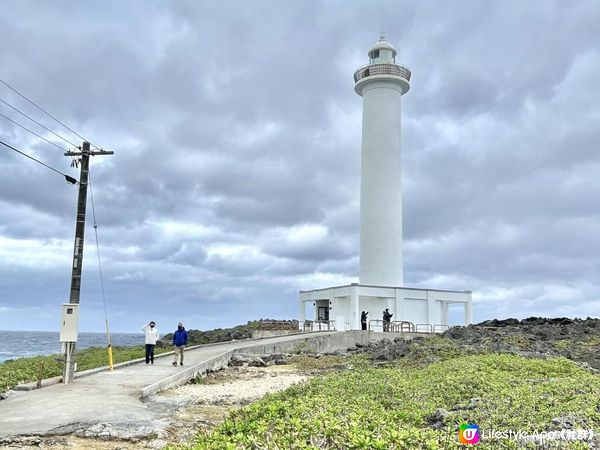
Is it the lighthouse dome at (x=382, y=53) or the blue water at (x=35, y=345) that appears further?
the blue water at (x=35, y=345)

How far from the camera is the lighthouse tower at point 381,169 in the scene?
39.6 m

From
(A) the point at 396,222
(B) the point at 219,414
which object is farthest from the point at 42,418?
(A) the point at 396,222

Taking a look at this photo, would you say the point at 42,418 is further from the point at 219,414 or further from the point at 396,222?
the point at 396,222

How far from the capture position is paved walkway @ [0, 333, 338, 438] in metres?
9.48

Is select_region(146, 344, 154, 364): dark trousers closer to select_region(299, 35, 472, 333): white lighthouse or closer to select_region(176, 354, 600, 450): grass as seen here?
select_region(176, 354, 600, 450): grass

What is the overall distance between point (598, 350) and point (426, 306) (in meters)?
16.9

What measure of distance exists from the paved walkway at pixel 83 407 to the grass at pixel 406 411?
252cm

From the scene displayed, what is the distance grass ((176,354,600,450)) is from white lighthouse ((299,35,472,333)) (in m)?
23.5

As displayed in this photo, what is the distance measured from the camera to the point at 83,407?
36.3 feet

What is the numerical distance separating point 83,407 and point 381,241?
3013 centimetres

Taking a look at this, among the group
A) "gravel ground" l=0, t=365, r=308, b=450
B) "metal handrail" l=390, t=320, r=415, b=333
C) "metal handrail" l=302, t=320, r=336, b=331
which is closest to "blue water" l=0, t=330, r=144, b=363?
"metal handrail" l=302, t=320, r=336, b=331

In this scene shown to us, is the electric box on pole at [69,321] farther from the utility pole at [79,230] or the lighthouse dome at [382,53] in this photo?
the lighthouse dome at [382,53]

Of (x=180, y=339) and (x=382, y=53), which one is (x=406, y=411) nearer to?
(x=180, y=339)

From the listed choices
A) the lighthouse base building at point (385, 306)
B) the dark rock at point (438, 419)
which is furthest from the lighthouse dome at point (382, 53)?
the dark rock at point (438, 419)
